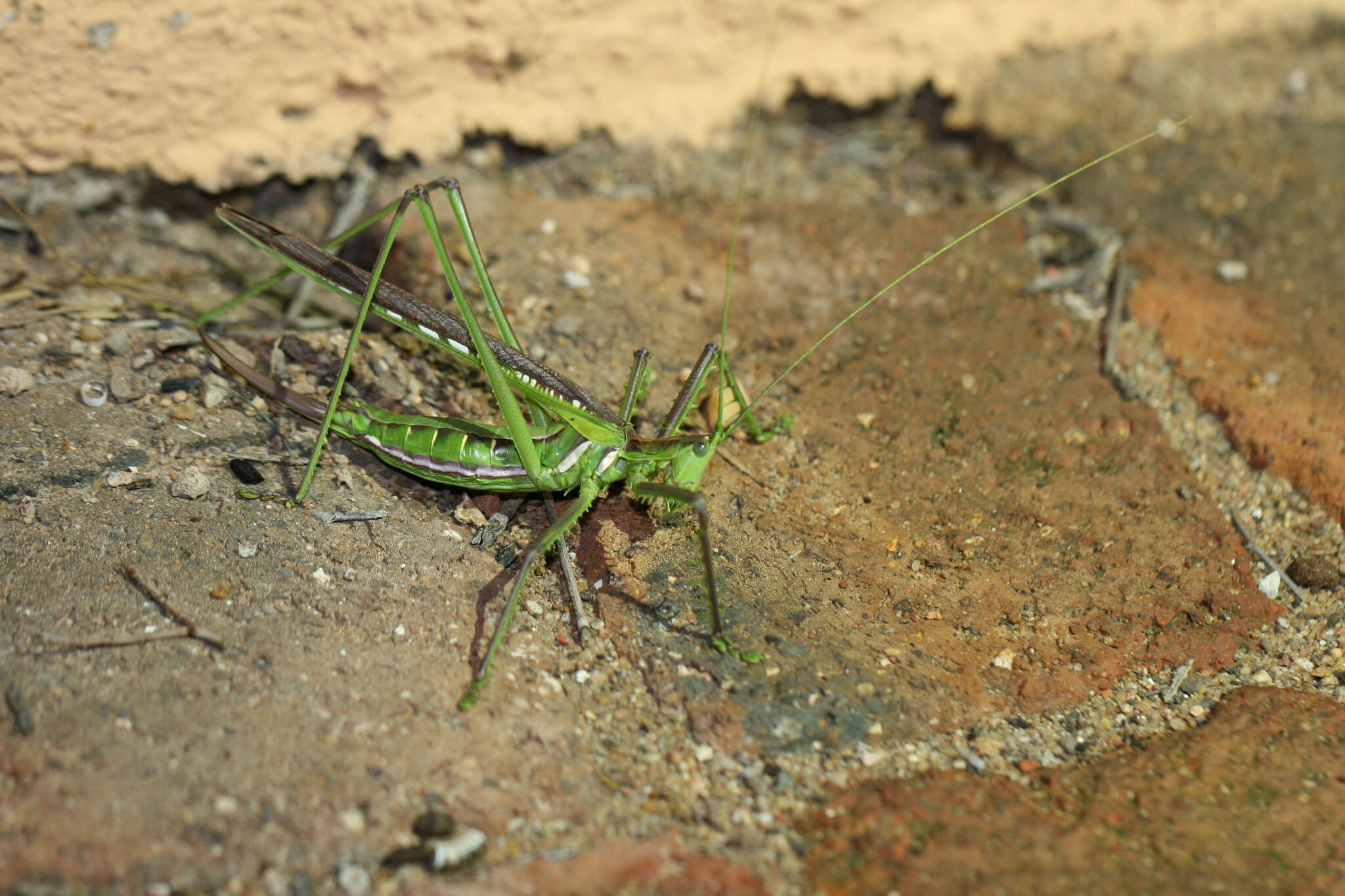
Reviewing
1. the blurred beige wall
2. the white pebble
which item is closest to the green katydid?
the white pebble

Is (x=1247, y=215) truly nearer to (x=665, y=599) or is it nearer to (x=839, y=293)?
(x=839, y=293)

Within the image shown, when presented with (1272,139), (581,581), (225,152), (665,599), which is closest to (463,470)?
(581,581)

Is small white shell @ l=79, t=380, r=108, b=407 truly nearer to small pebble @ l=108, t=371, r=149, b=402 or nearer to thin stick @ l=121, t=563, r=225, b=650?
small pebble @ l=108, t=371, r=149, b=402

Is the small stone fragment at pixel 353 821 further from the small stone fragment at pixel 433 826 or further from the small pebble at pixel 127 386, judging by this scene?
the small pebble at pixel 127 386

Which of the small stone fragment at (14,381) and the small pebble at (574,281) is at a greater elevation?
the small pebble at (574,281)

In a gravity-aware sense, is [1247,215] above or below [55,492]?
above

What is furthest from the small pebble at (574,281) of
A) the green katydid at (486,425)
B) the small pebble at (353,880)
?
the small pebble at (353,880)
